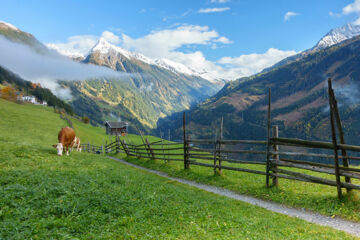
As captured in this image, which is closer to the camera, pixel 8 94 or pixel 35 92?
pixel 8 94

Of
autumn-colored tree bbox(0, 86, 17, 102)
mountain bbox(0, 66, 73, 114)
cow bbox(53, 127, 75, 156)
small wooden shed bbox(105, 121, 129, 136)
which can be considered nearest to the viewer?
cow bbox(53, 127, 75, 156)

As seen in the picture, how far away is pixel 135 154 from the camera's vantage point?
3272 cm

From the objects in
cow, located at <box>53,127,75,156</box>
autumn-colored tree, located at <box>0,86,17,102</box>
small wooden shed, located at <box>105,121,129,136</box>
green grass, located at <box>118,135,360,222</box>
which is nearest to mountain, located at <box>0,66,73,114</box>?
autumn-colored tree, located at <box>0,86,17,102</box>

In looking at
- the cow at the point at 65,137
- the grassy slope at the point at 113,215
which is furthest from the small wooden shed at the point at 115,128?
the grassy slope at the point at 113,215

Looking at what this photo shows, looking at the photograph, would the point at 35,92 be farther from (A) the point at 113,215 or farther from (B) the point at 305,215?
(B) the point at 305,215

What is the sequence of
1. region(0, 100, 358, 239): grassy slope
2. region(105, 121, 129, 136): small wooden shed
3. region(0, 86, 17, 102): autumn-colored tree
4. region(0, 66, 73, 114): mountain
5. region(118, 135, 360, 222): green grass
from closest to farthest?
region(0, 100, 358, 239): grassy slope, region(118, 135, 360, 222): green grass, region(0, 86, 17, 102): autumn-colored tree, region(105, 121, 129, 136): small wooden shed, region(0, 66, 73, 114): mountain

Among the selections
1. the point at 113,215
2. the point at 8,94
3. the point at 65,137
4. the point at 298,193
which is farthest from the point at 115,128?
the point at 113,215

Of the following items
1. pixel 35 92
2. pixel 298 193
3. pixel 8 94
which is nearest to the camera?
pixel 298 193

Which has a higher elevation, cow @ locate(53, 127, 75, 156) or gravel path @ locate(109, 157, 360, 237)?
cow @ locate(53, 127, 75, 156)

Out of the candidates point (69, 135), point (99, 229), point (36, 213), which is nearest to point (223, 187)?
point (99, 229)

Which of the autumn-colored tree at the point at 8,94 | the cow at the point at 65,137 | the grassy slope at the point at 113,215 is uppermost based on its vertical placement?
the autumn-colored tree at the point at 8,94

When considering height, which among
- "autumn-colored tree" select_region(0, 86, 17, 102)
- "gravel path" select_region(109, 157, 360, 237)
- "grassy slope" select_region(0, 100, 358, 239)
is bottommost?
"gravel path" select_region(109, 157, 360, 237)

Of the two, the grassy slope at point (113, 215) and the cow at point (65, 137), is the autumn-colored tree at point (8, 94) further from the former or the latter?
the grassy slope at point (113, 215)

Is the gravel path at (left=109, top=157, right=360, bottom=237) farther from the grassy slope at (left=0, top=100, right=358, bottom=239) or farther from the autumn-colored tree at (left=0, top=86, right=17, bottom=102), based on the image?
the autumn-colored tree at (left=0, top=86, right=17, bottom=102)
